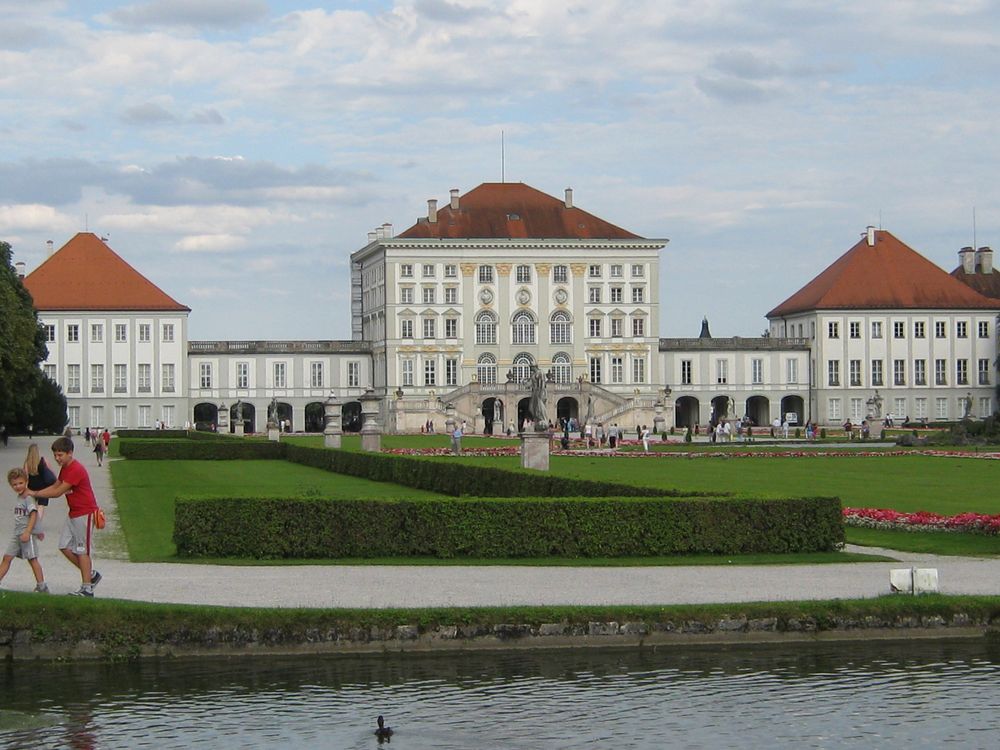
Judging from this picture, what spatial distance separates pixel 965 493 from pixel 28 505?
54.5 ft

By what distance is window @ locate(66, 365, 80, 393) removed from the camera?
274 feet

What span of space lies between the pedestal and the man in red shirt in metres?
16.1

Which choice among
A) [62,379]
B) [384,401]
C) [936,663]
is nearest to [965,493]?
[936,663]

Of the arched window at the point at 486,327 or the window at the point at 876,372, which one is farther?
the window at the point at 876,372

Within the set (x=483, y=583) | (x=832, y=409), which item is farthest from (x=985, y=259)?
Answer: (x=483, y=583)

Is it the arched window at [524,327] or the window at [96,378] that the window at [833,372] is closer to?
the arched window at [524,327]

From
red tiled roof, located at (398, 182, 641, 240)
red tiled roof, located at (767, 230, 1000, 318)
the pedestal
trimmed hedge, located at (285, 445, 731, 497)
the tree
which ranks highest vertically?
red tiled roof, located at (398, 182, 641, 240)

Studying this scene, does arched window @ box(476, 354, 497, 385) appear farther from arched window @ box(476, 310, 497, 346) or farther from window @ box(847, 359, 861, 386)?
window @ box(847, 359, 861, 386)

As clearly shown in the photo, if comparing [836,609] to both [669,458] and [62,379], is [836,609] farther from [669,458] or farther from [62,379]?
[62,379]

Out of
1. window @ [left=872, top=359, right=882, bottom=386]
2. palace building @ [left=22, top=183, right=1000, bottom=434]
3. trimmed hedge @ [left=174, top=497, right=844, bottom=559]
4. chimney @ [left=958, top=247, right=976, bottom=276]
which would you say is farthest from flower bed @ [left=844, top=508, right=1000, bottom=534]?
chimney @ [left=958, top=247, right=976, bottom=276]

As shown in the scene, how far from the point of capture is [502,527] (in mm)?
18031

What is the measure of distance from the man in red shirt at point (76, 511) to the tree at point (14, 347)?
113ft

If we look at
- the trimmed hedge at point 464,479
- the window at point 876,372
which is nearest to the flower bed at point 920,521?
the trimmed hedge at point 464,479

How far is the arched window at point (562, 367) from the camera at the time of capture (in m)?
85.9
